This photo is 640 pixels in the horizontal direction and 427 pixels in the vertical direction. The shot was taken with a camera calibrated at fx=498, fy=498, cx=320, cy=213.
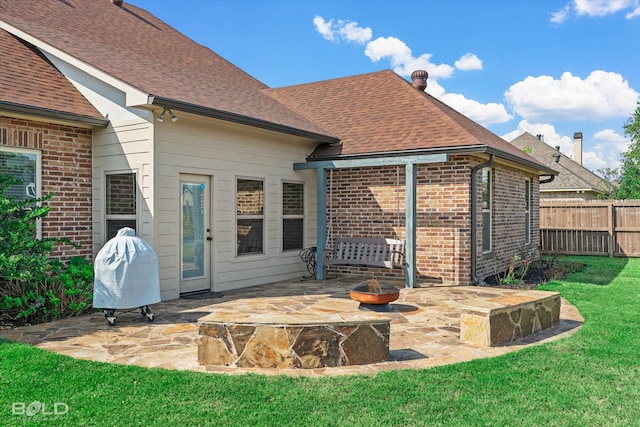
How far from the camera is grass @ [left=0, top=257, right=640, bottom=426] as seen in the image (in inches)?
143

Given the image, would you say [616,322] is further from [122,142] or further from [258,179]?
Answer: [122,142]

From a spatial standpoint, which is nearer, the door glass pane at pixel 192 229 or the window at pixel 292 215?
the door glass pane at pixel 192 229

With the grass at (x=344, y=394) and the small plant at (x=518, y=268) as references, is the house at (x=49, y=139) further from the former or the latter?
the small plant at (x=518, y=268)

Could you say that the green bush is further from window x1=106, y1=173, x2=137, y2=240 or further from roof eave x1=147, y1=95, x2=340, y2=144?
roof eave x1=147, y1=95, x2=340, y2=144

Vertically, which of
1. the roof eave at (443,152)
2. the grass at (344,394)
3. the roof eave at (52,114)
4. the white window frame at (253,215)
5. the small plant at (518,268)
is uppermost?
the roof eave at (52,114)

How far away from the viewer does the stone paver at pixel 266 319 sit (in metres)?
4.92

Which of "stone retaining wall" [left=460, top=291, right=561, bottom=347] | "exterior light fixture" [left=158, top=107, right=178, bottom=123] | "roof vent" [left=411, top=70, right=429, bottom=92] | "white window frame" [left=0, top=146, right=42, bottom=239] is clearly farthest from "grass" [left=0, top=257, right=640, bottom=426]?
"roof vent" [left=411, top=70, right=429, bottom=92]

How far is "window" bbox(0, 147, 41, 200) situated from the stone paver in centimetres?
233

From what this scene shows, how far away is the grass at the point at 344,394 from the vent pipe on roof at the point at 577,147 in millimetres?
36384

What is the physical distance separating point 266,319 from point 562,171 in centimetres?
2892

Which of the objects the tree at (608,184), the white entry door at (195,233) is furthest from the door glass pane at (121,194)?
the tree at (608,184)

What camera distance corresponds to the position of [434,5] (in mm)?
12227

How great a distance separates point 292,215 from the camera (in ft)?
35.4

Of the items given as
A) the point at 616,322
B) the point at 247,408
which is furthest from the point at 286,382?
the point at 616,322
